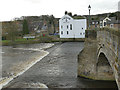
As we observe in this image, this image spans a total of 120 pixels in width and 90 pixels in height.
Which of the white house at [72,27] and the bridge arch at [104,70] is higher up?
the white house at [72,27]

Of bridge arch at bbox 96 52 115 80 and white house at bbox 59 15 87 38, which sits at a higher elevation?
white house at bbox 59 15 87 38

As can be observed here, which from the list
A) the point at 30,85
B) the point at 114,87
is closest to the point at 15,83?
the point at 30,85

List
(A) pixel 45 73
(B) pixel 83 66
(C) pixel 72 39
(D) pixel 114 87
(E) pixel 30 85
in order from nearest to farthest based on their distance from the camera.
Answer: (D) pixel 114 87 < (E) pixel 30 85 < (B) pixel 83 66 < (A) pixel 45 73 < (C) pixel 72 39

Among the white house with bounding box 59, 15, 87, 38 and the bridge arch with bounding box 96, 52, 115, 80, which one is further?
the white house with bounding box 59, 15, 87, 38

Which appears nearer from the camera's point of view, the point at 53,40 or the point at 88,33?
the point at 88,33

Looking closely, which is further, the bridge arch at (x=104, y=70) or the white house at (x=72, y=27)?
the white house at (x=72, y=27)

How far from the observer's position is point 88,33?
53.5ft

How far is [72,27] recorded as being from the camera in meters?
58.4

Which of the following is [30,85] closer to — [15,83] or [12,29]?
[15,83]

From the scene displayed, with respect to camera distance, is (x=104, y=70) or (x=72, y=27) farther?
(x=72, y=27)

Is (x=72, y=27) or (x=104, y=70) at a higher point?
(x=72, y=27)

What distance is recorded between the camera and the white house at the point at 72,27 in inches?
2252

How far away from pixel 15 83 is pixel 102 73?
29.6 feet

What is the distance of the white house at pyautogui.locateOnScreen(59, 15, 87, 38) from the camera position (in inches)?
2252
